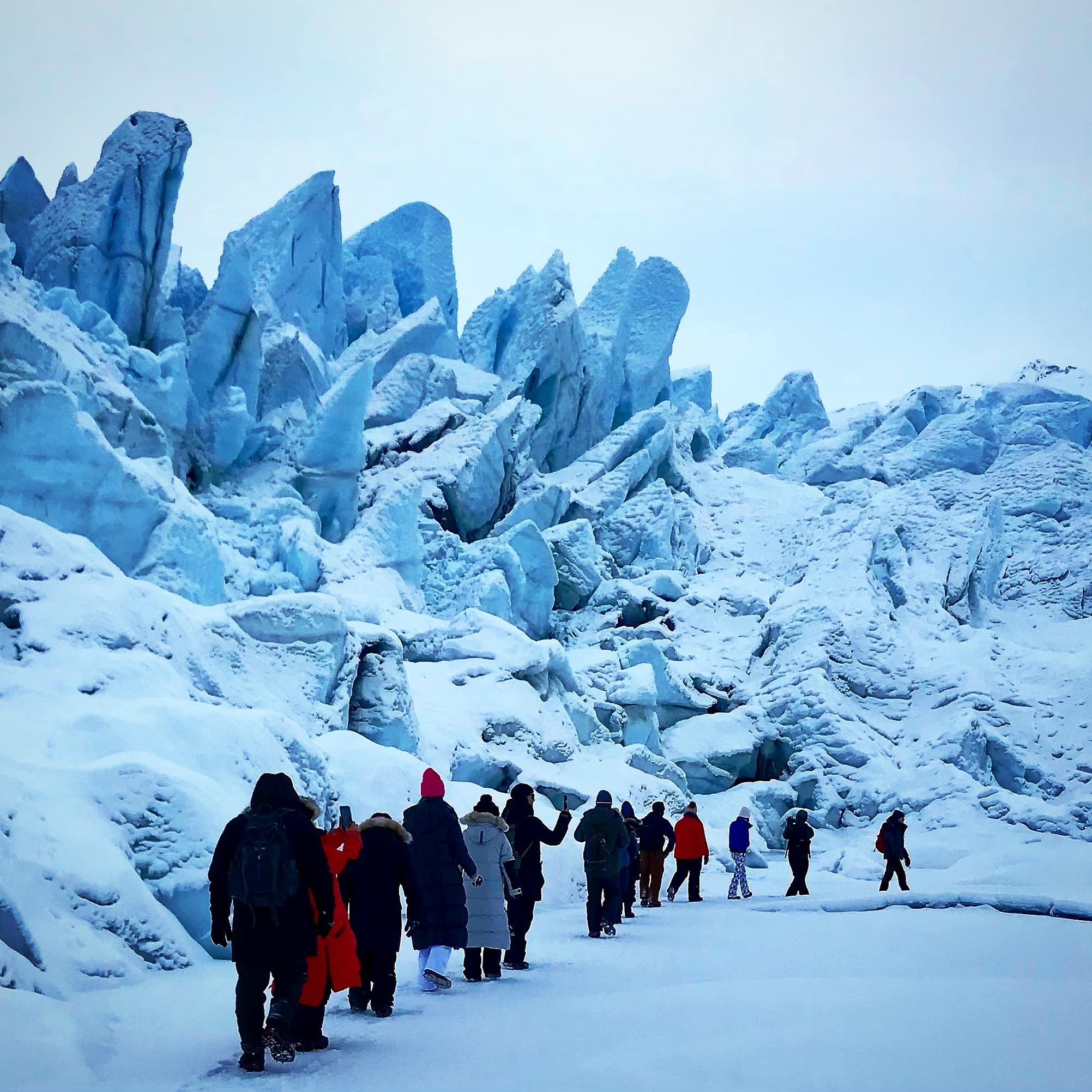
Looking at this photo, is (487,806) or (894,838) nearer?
(487,806)

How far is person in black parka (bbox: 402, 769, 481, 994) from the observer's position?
20.5 feet

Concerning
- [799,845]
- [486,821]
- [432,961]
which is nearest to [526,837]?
[486,821]

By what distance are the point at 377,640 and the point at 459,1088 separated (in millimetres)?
12766

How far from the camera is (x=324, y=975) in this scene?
4824mm

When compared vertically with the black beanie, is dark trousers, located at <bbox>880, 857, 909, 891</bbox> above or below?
below

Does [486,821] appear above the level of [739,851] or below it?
above

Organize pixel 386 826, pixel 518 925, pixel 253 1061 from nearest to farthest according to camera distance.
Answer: pixel 253 1061
pixel 386 826
pixel 518 925

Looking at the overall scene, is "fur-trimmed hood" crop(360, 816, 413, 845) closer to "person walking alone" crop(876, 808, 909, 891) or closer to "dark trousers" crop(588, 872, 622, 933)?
"dark trousers" crop(588, 872, 622, 933)

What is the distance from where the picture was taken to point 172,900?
7.17 m

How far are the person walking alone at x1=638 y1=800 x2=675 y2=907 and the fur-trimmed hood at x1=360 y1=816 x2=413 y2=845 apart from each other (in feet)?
22.5

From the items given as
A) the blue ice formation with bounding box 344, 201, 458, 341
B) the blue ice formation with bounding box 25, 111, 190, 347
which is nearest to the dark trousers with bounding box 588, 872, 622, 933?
the blue ice formation with bounding box 25, 111, 190, 347

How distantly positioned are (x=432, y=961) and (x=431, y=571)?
75.3 feet

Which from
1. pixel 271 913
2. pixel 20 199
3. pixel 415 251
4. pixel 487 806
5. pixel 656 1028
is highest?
pixel 415 251

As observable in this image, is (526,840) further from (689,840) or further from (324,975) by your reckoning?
(689,840)
